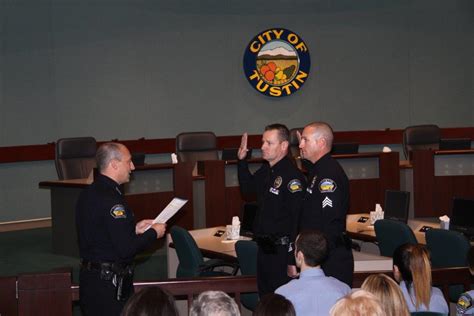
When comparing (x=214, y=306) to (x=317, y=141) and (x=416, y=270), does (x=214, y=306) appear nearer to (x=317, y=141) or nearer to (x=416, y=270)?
(x=416, y=270)

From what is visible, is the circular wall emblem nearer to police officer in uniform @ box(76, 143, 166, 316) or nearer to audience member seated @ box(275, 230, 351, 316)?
police officer in uniform @ box(76, 143, 166, 316)

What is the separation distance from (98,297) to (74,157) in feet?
21.5

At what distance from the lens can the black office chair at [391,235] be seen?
23.0 ft

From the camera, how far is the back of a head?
472 cm

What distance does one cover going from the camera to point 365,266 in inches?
235

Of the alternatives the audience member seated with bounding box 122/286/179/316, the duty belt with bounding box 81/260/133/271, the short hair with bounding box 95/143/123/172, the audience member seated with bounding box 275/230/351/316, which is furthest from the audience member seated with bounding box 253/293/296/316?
the short hair with bounding box 95/143/123/172

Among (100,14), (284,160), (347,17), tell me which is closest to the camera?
(284,160)

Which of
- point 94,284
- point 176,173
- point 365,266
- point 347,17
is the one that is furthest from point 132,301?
point 347,17

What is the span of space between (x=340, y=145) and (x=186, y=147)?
7.20ft

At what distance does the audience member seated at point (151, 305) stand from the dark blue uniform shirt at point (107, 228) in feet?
4.77

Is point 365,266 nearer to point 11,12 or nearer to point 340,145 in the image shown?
point 340,145

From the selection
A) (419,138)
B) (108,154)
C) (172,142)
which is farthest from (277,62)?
(108,154)

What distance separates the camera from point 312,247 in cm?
450

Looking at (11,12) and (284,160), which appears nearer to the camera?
(284,160)
